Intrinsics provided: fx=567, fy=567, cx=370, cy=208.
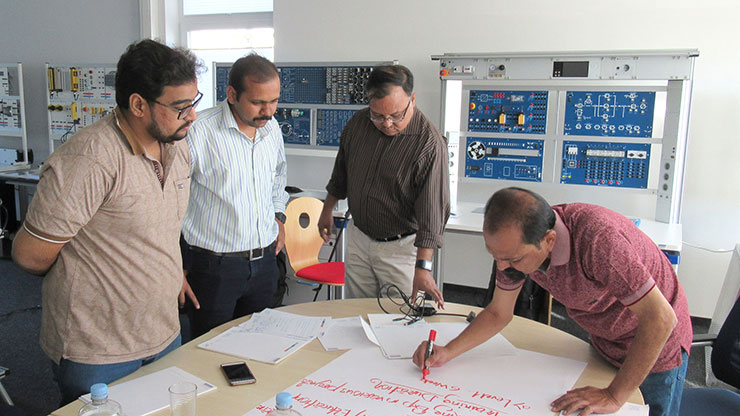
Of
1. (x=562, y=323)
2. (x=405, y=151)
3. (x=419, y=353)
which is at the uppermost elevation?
(x=405, y=151)

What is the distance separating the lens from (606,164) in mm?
3812

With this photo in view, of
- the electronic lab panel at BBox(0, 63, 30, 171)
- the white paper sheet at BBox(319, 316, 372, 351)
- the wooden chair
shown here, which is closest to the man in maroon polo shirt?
the white paper sheet at BBox(319, 316, 372, 351)

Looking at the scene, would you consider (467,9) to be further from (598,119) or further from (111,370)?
(111,370)

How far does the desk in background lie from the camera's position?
1.31m

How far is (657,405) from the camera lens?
150 centimetres

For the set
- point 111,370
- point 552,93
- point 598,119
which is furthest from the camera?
point 552,93

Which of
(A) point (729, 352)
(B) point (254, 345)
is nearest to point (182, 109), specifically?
(B) point (254, 345)

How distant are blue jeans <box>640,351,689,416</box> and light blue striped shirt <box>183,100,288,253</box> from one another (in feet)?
4.42

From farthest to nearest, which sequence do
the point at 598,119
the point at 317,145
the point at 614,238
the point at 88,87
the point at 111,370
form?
the point at 88,87, the point at 317,145, the point at 598,119, the point at 111,370, the point at 614,238

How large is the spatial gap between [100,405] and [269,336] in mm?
585

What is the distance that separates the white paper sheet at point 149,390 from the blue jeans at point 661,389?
3.68ft

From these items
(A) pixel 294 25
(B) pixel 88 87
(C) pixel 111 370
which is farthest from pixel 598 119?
(B) pixel 88 87

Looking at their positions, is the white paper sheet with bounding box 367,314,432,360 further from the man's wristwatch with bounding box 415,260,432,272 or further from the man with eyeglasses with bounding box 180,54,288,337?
the man with eyeglasses with bounding box 180,54,288,337

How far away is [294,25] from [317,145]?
42.8 inches
